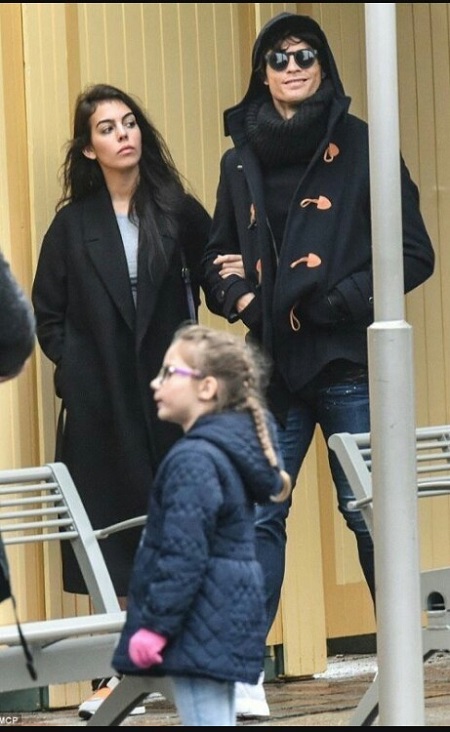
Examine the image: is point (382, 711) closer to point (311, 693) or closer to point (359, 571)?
point (311, 693)

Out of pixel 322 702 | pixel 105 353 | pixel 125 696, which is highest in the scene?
pixel 105 353

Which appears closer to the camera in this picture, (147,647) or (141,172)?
(147,647)

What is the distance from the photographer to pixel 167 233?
6.59 m

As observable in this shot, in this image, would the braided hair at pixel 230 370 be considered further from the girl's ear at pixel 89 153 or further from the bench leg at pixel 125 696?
the girl's ear at pixel 89 153

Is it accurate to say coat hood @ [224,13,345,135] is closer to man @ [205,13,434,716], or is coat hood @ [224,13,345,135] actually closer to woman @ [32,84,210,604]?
man @ [205,13,434,716]

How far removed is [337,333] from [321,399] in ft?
0.72

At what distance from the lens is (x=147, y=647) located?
4.28 m

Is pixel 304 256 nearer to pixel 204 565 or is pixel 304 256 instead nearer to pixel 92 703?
pixel 92 703

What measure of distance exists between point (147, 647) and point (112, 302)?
8.08 feet

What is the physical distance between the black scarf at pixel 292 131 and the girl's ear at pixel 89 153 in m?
0.69

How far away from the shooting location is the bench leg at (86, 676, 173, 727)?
4.83 meters

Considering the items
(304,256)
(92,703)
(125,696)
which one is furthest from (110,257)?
(125,696)

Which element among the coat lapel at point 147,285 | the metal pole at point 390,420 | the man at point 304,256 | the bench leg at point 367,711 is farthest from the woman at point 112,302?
the metal pole at point 390,420

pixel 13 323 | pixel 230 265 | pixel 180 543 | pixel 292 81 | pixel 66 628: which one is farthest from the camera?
pixel 230 265
